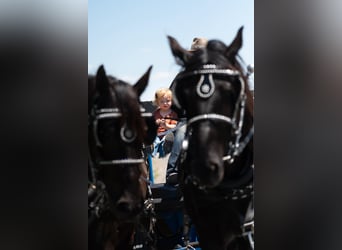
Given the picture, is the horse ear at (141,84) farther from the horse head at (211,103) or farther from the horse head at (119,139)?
the horse head at (211,103)

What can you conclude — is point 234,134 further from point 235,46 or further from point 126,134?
point 126,134

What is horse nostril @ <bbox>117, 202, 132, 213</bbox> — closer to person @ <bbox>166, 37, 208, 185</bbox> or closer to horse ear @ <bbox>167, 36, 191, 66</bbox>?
person @ <bbox>166, 37, 208, 185</bbox>

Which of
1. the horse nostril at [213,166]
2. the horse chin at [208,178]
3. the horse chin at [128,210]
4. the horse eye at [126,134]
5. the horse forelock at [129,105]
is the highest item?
the horse forelock at [129,105]

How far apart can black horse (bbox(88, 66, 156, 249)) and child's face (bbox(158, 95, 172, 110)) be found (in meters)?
0.08

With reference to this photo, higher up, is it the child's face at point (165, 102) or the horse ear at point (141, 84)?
the horse ear at point (141, 84)

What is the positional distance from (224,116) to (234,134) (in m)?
0.11

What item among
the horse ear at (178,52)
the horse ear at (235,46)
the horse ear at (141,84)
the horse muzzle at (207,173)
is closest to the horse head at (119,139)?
the horse ear at (141,84)

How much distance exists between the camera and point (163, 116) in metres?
2.03

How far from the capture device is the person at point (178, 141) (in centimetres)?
201

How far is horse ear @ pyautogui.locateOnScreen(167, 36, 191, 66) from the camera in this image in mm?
1990

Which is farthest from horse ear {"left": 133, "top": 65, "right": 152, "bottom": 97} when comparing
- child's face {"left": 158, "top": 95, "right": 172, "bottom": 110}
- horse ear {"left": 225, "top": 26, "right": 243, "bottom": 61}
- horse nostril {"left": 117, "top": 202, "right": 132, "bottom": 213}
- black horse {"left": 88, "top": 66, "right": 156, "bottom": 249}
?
horse nostril {"left": 117, "top": 202, "right": 132, "bottom": 213}

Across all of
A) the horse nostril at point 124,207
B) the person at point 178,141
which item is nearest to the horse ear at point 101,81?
the person at point 178,141
